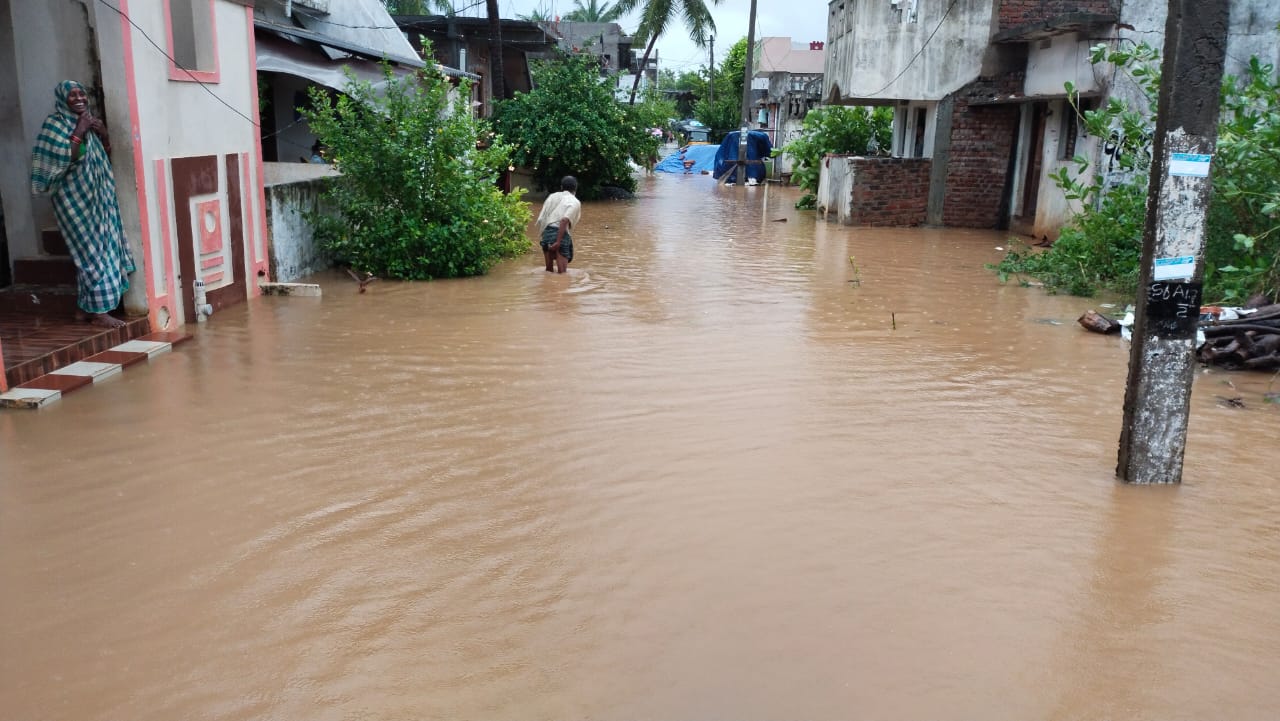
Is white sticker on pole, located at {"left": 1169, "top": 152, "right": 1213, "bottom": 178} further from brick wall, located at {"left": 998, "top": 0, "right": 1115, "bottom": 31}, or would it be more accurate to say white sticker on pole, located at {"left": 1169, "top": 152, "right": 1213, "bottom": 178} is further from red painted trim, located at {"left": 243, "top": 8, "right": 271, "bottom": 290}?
→ brick wall, located at {"left": 998, "top": 0, "right": 1115, "bottom": 31}

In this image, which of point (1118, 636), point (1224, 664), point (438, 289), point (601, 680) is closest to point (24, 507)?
point (601, 680)

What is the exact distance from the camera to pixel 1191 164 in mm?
5082

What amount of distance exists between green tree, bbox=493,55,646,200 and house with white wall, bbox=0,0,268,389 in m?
14.0

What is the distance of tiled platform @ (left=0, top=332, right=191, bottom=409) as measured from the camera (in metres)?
6.43

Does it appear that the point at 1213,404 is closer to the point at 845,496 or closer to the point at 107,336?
the point at 845,496

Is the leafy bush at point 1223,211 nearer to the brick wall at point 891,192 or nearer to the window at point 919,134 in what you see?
the brick wall at point 891,192

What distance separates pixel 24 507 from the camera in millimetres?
4914

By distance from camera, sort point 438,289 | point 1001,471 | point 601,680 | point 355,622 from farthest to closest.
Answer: point 438,289 → point 1001,471 → point 355,622 → point 601,680

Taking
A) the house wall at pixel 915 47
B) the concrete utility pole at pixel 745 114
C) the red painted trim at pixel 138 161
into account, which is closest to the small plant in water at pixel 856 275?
the house wall at pixel 915 47

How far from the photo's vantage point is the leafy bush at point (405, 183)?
38.7ft

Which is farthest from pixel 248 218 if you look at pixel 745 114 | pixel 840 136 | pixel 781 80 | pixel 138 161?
pixel 781 80

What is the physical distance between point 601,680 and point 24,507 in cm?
316

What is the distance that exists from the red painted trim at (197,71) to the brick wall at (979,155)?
13530 mm

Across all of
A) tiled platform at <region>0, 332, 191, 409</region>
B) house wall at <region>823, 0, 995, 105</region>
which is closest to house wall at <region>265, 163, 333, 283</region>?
tiled platform at <region>0, 332, 191, 409</region>
